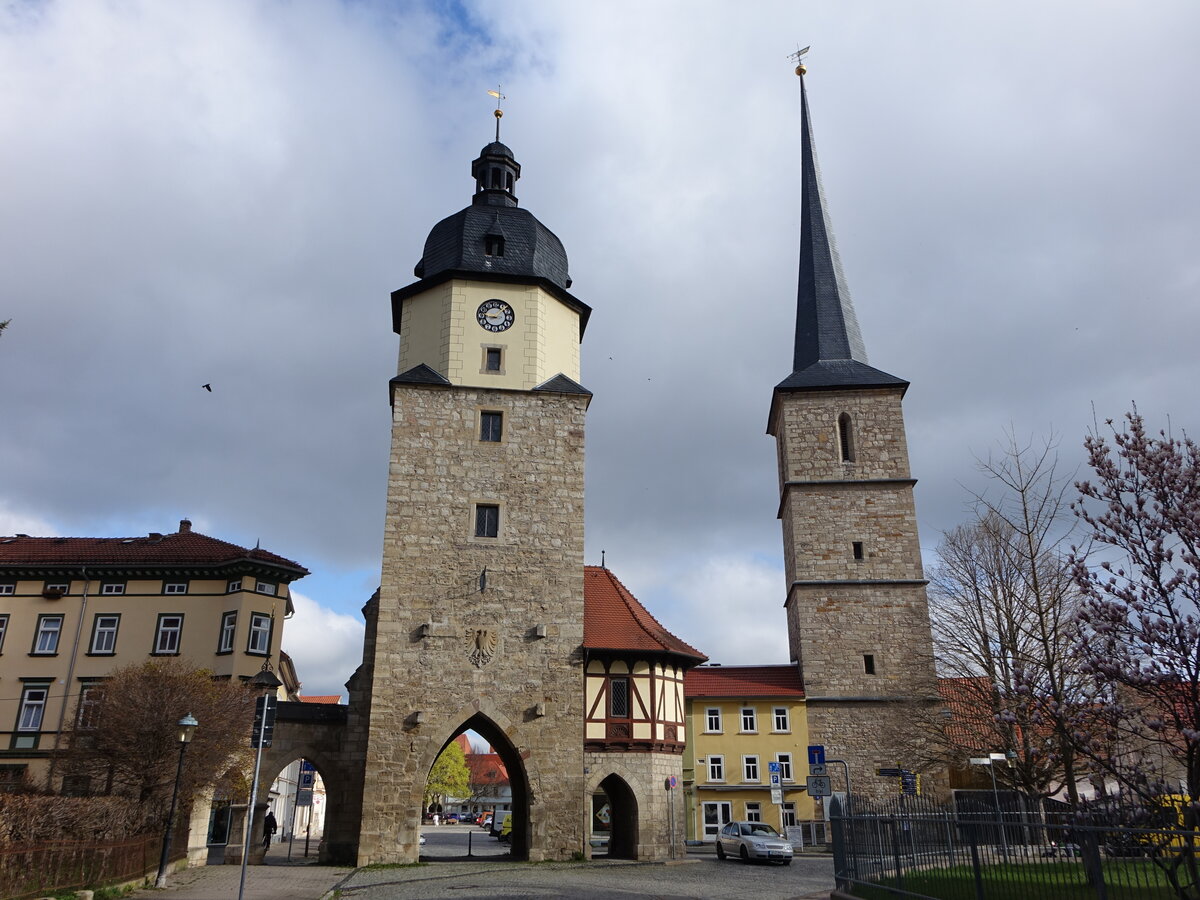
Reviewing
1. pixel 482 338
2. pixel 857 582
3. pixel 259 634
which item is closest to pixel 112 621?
pixel 259 634

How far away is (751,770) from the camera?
1243 inches

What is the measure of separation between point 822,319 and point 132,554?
2490 centimetres

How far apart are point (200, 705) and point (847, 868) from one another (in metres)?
13.6

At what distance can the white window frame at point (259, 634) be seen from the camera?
2680 centimetres

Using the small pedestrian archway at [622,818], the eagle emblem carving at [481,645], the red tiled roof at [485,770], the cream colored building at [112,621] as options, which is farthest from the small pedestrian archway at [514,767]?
the red tiled roof at [485,770]

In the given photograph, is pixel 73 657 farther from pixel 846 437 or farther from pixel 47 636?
pixel 846 437

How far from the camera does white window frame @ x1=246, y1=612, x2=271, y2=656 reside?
26797 millimetres

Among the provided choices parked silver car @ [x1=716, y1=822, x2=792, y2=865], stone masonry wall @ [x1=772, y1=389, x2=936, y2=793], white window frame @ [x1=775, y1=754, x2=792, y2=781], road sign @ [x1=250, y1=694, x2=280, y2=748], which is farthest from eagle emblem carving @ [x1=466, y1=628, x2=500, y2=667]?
white window frame @ [x1=775, y1=754, x2=792, y2=781]

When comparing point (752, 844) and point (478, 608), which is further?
point (752, 844)

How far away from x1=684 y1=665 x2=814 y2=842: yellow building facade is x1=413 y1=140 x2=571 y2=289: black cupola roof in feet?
49.9

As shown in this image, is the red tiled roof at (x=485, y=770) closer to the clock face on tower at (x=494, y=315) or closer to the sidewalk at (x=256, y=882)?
the sidewalk at (x=256, y=882)

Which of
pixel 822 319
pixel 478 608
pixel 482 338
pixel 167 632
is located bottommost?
pixel 478 608

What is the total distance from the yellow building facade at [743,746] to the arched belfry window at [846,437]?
7.41 metres

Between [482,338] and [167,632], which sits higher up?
[482,338]
